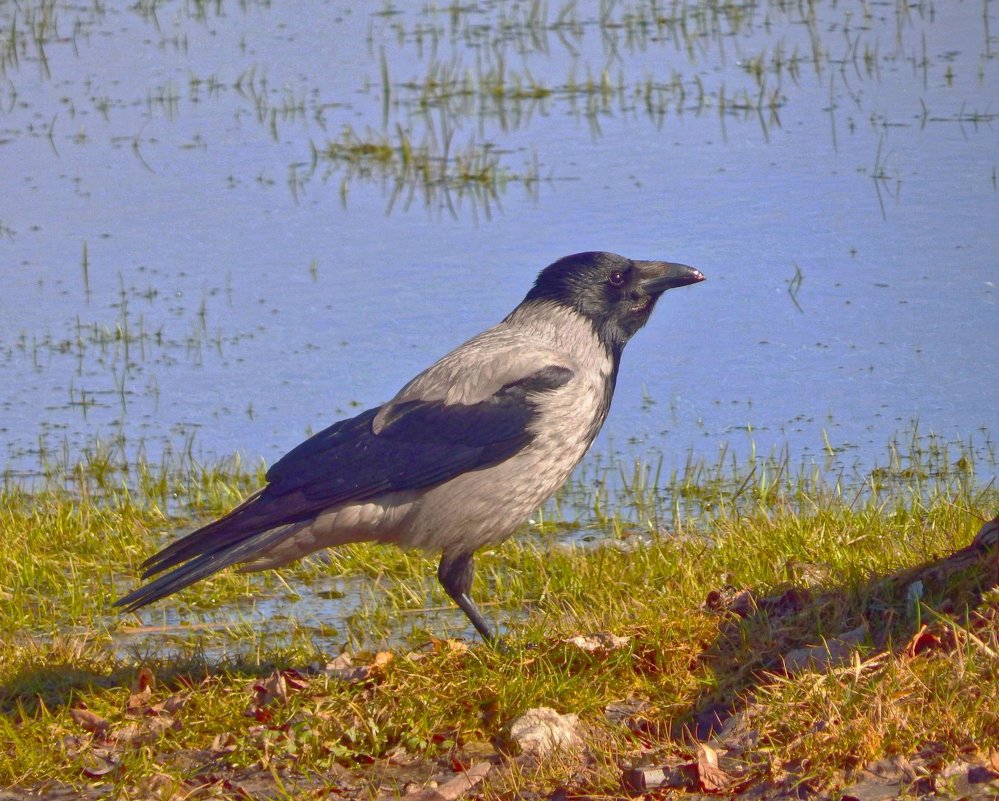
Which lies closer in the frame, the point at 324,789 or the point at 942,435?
the point at 324,789

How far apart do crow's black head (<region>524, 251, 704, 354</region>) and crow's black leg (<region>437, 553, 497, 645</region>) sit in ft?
3.02

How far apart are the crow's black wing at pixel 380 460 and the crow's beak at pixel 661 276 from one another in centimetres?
61

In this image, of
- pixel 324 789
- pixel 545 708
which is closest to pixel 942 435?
pixel 545 708

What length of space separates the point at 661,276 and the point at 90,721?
2483mm

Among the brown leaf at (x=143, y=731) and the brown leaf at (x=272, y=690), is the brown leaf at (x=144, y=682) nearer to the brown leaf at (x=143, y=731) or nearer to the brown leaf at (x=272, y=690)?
the brown leaf at (x=143, y=731)

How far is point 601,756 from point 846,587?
3.55 ft

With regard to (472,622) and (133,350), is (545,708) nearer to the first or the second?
(472,622)

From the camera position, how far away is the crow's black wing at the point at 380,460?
17.4 feet

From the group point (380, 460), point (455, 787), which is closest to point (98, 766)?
point (455, 787)

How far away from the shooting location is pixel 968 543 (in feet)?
17.8

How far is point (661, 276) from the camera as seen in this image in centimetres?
600

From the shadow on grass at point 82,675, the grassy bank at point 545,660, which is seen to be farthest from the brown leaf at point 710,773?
the shadow on grass at point 82,675

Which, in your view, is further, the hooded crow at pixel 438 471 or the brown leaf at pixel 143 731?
the hooded crow at pixel 438 471

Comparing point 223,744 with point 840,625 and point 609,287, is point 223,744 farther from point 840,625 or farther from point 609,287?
point 609,287
